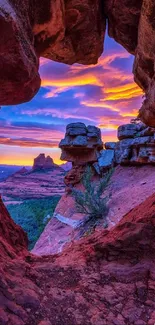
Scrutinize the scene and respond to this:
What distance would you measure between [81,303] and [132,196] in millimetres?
12366

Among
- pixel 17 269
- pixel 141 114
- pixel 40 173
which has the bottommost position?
pixel 40 173

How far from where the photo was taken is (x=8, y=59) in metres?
3.15

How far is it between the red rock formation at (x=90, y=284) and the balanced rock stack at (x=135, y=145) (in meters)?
13.9

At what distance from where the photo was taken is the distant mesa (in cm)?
7819

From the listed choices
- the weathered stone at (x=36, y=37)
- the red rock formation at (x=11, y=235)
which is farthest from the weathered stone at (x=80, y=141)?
the red rock formation at (x=11, y=235)

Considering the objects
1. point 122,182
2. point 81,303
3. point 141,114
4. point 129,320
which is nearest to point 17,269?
point 81,303

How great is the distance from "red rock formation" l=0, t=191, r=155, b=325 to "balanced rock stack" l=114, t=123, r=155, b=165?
13.9 m

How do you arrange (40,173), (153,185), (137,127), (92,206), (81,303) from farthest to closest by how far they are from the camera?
1. (40,173)
2. (137,127)
3. (153,185)
4. (92,206)
5. (81,303)

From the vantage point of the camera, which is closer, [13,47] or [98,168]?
[13,47]

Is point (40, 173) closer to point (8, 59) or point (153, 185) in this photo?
point (153, 185)

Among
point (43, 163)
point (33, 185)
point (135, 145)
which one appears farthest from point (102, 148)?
point (43, 163)

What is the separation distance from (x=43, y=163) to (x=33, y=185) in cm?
1537

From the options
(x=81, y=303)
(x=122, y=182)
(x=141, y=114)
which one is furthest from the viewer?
(x=122, y=182)

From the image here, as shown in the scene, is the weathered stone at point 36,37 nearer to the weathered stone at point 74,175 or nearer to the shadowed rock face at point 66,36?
the shadowed rock face at point 66,36
